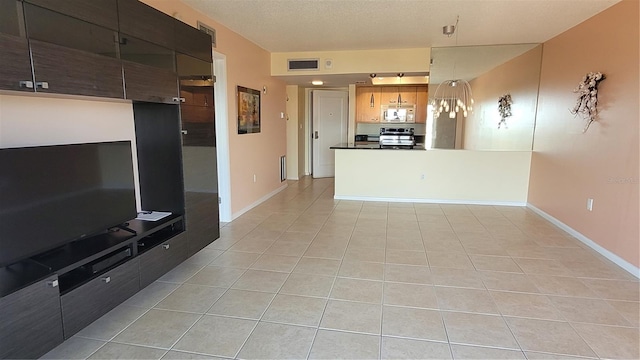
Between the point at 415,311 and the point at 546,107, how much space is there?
3826mm

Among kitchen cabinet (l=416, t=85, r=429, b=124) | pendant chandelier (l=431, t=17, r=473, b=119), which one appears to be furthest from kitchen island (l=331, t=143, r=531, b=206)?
kitchen cabinet (l=416, t=85, r=429, b=124)

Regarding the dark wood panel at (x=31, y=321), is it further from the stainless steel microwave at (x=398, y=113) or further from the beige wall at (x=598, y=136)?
the stainless steel microwave at (x=398, y=113)

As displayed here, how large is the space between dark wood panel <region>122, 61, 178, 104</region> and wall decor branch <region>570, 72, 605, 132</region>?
4014 mm

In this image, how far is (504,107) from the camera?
17.9ft

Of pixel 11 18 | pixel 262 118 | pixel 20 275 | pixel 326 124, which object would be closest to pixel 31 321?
pixel 20 275

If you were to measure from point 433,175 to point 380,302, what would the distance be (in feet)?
11.6

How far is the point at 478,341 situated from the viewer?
2.05 meters

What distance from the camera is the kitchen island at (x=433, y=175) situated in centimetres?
537

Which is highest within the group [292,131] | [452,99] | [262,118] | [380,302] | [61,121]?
[452,99]

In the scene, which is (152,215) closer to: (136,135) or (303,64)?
(136,135)

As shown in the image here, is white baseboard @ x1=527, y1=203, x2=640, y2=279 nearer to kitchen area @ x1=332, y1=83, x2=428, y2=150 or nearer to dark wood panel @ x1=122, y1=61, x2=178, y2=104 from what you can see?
kitchen area @ x1=332, y1=83, x2=428, y2=150

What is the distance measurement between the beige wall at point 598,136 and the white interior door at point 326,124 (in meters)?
4.17

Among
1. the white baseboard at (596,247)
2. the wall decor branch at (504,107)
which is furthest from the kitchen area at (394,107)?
the white baseboard at (596,247)

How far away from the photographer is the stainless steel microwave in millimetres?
7891
